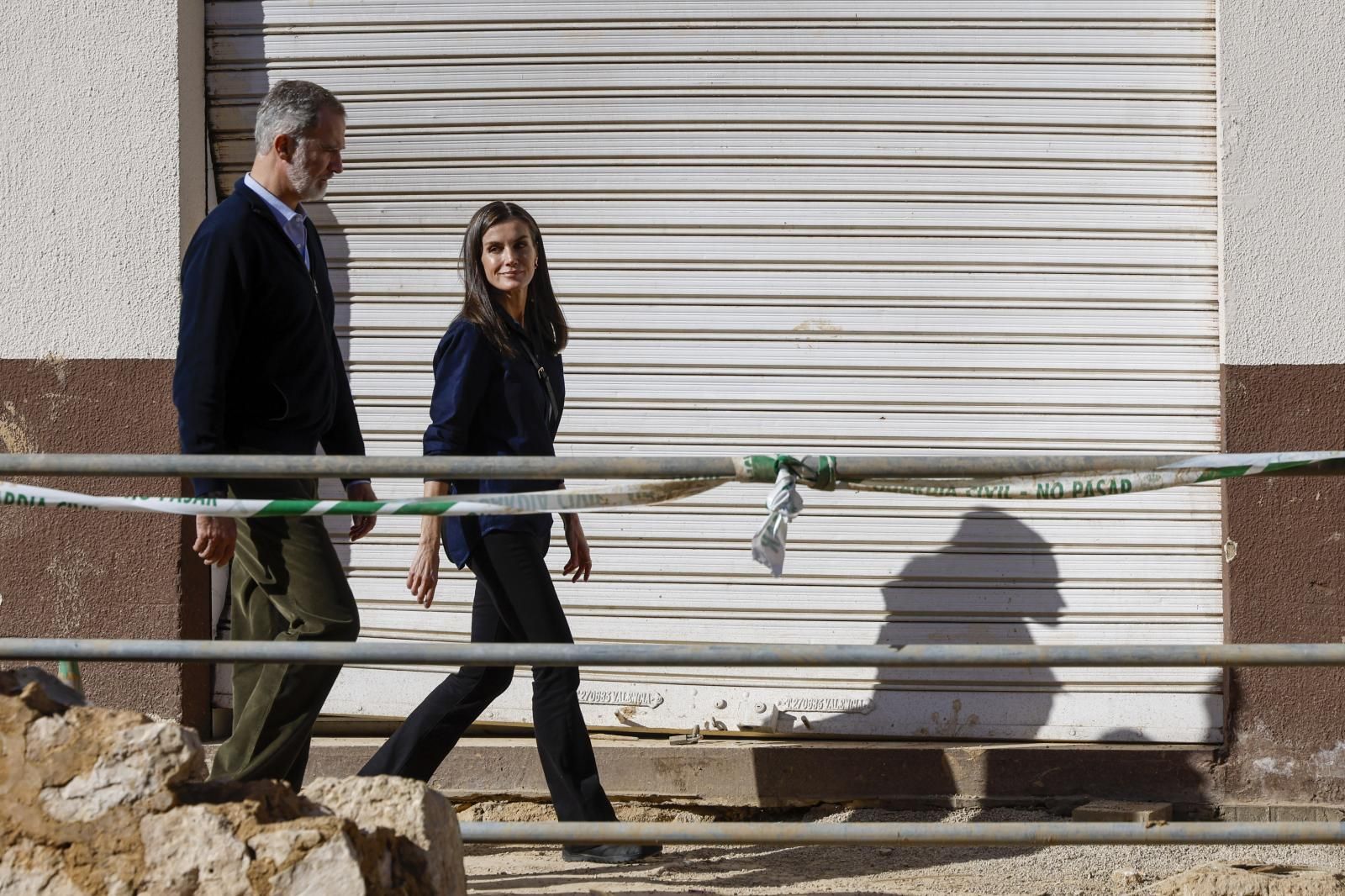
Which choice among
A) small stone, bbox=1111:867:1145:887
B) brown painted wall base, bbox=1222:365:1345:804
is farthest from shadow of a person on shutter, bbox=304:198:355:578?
brown painted wall base, bbox=1222:365:1345:804

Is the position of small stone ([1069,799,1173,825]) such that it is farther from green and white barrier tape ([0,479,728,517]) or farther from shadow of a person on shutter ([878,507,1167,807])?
green and white barrier tape ([0,479,728,517])

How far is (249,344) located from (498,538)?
1013 millimetres

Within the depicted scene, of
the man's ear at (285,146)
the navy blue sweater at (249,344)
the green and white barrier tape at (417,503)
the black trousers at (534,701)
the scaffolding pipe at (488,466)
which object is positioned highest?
the man's ear at (285,146)

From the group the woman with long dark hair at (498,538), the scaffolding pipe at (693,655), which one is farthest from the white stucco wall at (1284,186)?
the woman with long dark hair at (498,538)

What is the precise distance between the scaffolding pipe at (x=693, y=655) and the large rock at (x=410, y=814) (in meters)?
0.27

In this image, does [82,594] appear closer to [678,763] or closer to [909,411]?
[678,763]

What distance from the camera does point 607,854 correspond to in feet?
13.9

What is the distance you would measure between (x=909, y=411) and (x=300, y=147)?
260 cm

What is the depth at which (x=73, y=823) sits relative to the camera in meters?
2.34

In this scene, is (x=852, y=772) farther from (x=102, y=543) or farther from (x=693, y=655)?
(x=102, y=543)

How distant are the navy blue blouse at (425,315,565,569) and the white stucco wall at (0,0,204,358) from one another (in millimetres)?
1608

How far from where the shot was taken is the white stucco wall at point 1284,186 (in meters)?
4.84

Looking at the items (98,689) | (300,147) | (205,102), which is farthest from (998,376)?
(98,689)

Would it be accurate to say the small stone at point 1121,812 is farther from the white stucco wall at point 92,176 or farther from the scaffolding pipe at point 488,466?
the white stucco wall at point 92,176
